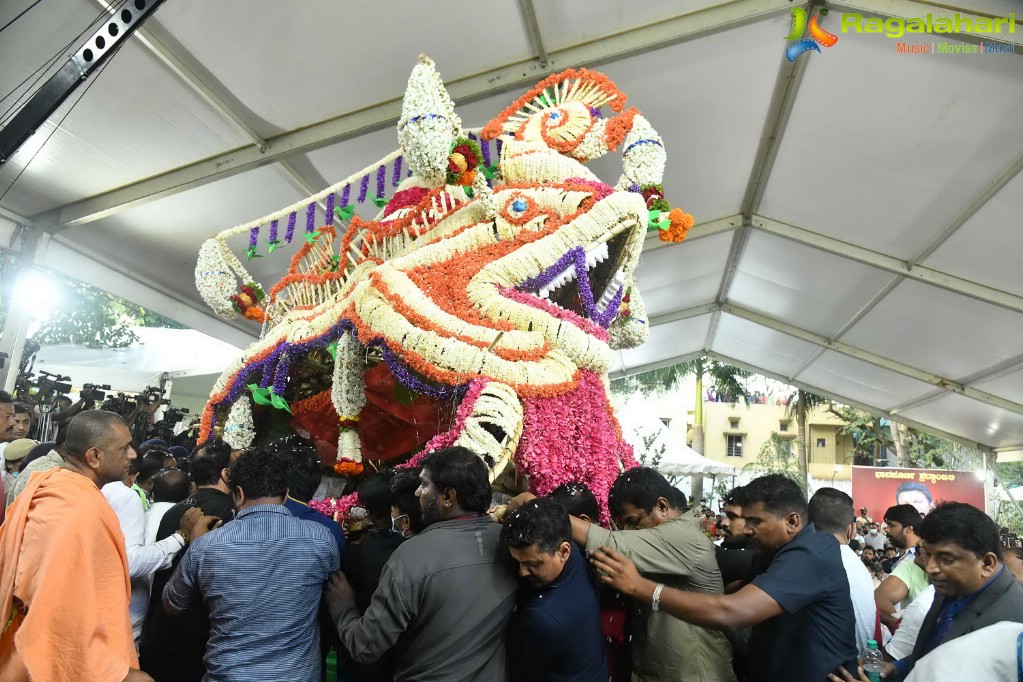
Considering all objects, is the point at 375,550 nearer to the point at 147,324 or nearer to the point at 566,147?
the point at 566,147

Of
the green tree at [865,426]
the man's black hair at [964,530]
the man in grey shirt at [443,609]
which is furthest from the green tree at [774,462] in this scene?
the man in grey shirt at [443,609]

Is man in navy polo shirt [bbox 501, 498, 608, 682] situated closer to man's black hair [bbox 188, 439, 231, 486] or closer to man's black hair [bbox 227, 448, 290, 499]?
man's black hair [bbox 227, 448, 290, 499]

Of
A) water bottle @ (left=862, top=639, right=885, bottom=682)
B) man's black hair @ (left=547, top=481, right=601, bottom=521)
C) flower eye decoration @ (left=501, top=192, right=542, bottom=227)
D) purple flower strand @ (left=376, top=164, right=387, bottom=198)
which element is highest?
purple flower strand @ (left=376, top=164, right=387, bottom=198)

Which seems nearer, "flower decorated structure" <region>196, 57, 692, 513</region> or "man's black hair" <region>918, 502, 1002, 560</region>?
"man's black hair" <region>918, 502, 1002, 560</region>

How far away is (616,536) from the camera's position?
7.50 feet

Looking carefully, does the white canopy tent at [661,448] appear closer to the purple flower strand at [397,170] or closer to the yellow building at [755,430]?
the purple flower strand at [397,170]

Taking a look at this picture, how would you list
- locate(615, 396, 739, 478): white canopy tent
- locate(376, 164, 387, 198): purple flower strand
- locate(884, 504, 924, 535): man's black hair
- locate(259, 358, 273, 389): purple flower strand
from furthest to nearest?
1. locate(615, 396, 739, 478): white canopy tent
2. locate(376, 164, 387, 198): purple flower strand
3. locate(259, 358, 273, 389): purple flower strand
4. locate(884, 504, 924, 535): man's black hair

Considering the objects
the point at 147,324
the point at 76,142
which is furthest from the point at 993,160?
the point at 147,324

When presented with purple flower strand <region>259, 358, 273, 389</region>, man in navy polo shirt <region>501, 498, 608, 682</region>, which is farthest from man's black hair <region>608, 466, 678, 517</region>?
purple flower strand <region>259, 358, 273, 389</region>

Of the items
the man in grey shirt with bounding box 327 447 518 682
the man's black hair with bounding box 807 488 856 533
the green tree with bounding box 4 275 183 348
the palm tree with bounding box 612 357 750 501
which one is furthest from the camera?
the palm tree with bounding box 612 357 750 501

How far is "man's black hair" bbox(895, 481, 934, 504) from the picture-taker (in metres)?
12.0

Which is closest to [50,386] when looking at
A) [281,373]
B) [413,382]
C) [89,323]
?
→ [281,373]

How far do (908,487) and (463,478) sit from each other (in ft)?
40.4

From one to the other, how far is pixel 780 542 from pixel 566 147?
3221 millimetres
